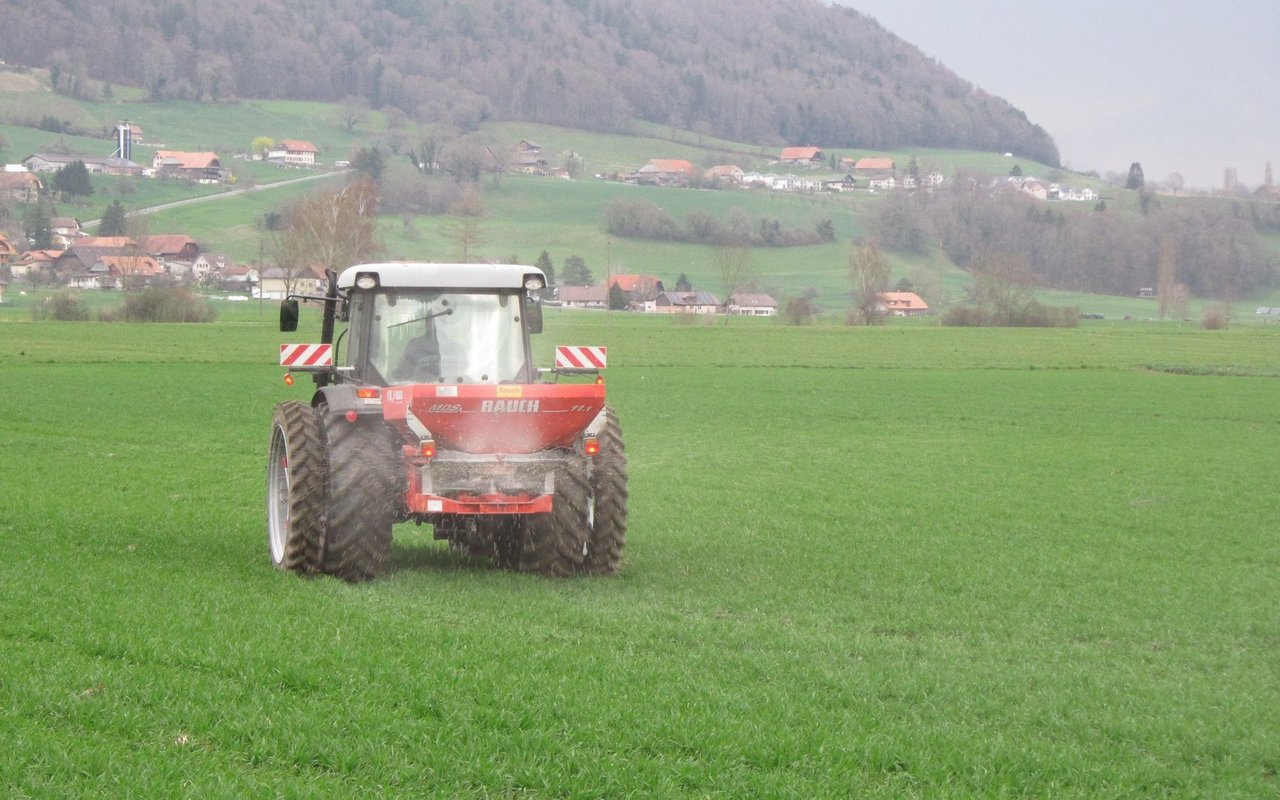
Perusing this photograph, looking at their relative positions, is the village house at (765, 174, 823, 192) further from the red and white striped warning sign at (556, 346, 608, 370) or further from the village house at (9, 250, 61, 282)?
the red and white striped warning sign at (556, 346, 608, 370)

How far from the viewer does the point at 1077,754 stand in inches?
282

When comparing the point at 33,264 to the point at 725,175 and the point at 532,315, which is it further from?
the point at 532,315

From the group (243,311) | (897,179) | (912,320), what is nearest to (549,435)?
(243,311)

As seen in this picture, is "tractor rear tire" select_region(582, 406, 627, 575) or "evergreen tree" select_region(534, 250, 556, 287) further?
"evergreen tree" select_region(534, 250, 556, 287)

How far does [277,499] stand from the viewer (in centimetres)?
1250

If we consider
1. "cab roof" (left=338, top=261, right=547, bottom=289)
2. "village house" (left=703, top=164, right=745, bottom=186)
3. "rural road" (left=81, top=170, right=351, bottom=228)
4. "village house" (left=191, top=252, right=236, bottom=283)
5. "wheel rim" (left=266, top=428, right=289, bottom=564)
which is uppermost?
"village house" (left=703, top=164, right=745, bottom=186)

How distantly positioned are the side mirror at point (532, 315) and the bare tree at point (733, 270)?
98.3m

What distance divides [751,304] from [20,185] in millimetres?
74335

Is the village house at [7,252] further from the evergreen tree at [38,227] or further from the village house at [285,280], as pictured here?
the village house at [285,280]

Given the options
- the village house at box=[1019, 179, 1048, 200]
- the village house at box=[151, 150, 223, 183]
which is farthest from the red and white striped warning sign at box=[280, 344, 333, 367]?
the village house at box=[1019, 179, 1048, 200]

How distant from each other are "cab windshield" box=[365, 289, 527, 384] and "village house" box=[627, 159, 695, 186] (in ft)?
519

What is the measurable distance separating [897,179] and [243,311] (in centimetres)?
11577

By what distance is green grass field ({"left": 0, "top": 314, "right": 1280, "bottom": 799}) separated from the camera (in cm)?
666

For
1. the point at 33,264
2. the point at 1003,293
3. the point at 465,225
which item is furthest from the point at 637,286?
the point at 33,264
